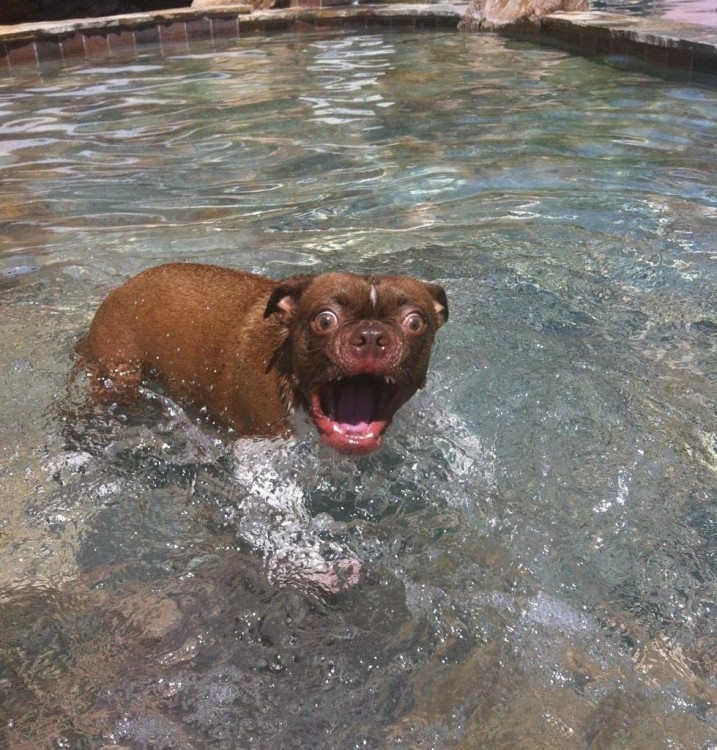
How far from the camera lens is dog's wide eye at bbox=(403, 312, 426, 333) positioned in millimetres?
3947

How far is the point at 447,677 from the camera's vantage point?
319 cm

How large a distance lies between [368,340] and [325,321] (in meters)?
0.30

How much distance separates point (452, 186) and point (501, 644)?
6235 millimetres

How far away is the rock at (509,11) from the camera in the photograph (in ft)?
57.9

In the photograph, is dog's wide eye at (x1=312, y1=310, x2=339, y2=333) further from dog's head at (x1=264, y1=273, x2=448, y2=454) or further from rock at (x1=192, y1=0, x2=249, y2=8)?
rock at (x1=192, y1=0, x2=249, y2=8)

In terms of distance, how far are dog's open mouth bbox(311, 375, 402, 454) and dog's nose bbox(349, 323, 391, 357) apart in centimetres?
16

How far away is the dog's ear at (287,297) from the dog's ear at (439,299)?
0.60m

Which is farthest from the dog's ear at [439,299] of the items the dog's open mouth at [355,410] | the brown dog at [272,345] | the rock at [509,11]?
the rock at [509,11]

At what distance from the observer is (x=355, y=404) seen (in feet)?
13.6

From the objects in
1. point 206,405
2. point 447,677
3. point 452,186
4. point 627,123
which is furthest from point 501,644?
point 627,123

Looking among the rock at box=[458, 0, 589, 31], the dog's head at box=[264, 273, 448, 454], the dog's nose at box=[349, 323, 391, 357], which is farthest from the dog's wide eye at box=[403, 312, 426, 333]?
the rock at box=[458, 0, 589, 31]

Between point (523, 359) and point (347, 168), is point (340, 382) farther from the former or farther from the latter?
point (347, 168)

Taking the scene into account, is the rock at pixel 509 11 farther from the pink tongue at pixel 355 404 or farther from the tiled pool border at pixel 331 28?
the pink tongue at pixel 355 404

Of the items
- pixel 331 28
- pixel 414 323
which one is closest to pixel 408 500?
pixel 414 323
